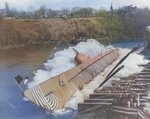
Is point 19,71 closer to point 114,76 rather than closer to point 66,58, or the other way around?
point 66,58

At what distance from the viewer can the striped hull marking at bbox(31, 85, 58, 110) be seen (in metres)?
2.97

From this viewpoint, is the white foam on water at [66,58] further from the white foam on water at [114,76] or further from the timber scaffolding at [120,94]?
the timber scaffolding at [120,94]

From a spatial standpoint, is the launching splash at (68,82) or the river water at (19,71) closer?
the launching splash at (68,82)

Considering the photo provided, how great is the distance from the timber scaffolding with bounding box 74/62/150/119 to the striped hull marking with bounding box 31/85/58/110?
0.42 meters

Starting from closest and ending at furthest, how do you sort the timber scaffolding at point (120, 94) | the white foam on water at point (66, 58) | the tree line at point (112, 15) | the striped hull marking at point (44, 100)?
the timber scaffolding at point (120, 94) < the striped hull marking at point (44, 100) < the tree line at point (112, 15) < the white foam on water at point (66, 58)

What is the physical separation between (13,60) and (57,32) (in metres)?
1.23

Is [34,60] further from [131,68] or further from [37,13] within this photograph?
[131,68]

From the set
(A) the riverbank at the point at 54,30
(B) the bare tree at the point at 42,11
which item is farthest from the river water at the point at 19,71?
(B) the bare tree at the point at 42,11

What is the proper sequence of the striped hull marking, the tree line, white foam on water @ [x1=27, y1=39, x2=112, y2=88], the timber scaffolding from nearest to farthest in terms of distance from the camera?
the timber scaffolding < the striped hull marking < the tree line < white foam on water @ [x1=27, y1=39, x2=112, y2=88]

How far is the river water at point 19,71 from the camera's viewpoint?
3.24 metres

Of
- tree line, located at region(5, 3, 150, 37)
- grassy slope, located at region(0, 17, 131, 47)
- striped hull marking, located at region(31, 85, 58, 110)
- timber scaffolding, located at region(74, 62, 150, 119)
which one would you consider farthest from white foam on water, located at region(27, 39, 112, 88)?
timber scaffolding, located at region(74, 62, 150, 119)

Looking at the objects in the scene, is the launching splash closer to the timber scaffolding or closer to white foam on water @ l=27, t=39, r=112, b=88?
white foam on water @ l=27, t=39, r=112, b=88

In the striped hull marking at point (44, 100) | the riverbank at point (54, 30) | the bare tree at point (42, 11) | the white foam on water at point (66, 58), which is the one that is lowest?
the striped hull marking at point (44, 100)

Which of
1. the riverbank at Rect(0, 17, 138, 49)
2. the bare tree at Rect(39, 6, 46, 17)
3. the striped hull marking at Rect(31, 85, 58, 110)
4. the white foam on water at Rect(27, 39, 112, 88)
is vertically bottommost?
the striped hull marking at Rect(31, 85, 58, 110)
